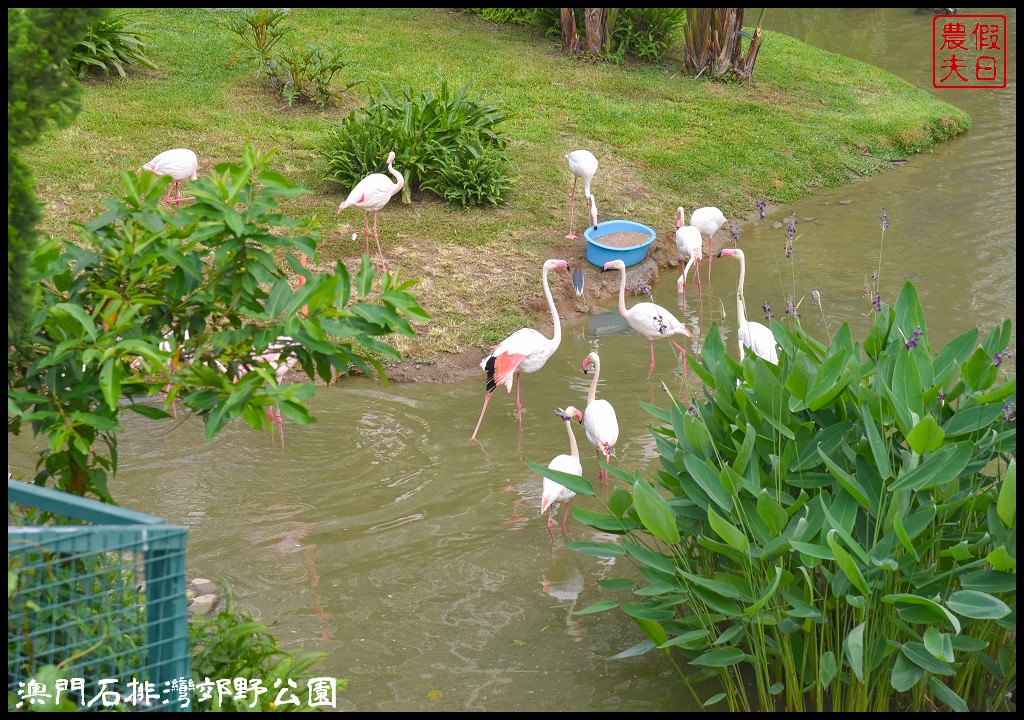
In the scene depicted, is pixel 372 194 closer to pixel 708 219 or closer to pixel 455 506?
pixel 708 219

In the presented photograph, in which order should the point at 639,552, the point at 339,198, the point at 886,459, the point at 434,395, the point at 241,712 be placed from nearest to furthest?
1. the point at 241,712
2. the point at 886,459
3. the point at 639,552
4. the point at 434,395
5. the point at 339,198

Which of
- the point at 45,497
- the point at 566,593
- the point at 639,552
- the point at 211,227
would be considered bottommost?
the point at 566,593

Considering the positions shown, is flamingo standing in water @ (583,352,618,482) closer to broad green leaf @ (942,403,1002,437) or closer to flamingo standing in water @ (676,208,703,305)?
broad green leaf @ (942,403,1002,437)

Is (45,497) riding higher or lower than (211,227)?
lower

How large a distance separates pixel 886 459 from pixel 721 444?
0.74 metres

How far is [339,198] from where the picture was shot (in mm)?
9977

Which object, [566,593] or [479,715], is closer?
[479,715]

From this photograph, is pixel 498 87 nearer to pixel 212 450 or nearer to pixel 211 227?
pixel 212 450

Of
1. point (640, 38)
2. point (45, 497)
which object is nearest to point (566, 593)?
point (45, 497)

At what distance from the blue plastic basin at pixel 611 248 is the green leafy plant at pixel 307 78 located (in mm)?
4121

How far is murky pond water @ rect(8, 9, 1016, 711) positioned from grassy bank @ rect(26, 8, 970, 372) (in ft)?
3.22

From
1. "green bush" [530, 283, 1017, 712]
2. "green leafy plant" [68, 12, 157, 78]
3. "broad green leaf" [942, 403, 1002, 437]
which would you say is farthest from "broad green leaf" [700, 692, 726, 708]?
"green leafy plant" [68, 12, 157, 78]

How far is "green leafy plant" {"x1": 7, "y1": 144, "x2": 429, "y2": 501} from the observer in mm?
3203

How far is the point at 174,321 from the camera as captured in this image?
388cm
